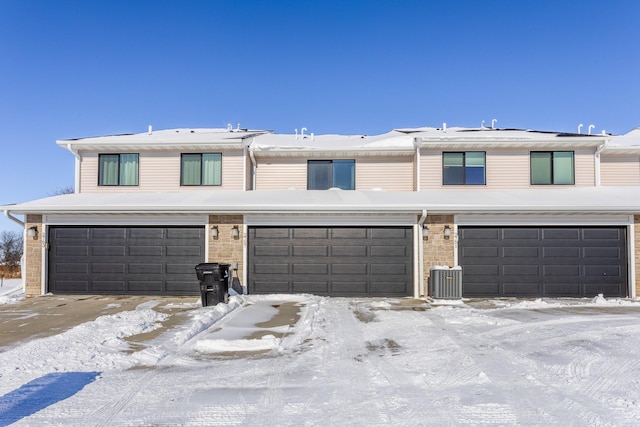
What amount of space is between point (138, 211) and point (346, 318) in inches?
265

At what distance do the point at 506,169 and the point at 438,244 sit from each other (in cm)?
406

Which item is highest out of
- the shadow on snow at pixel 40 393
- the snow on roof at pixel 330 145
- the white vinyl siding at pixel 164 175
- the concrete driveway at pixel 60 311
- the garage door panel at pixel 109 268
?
the snow on roof at pixel 330 145

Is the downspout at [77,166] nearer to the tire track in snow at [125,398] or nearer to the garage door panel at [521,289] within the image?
the tire track in snow at [125,398]

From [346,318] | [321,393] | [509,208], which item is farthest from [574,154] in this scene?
[321,393]

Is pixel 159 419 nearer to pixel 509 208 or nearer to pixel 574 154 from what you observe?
pixel 509 208

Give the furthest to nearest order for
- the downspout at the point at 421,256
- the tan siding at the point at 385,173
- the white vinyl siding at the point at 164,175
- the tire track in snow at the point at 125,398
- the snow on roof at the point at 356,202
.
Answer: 1. the tan siding at the point at 385,173
2. the white vinyl siding at the point at 164,175
3. the downspout at the point at 421,256
4. the snow on roof at the point at 356,202
5. the tire track in snow at the point at 125,398

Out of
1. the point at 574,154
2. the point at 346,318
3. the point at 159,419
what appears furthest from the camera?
the point at 574,154

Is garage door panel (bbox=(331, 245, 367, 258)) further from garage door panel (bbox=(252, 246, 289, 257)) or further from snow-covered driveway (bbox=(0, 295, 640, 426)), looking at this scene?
snow-covered driveway (bbox=(0, 295, 640, 426))

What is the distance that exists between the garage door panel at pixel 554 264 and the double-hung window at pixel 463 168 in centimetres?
250

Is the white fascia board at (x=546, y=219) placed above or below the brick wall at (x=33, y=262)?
above

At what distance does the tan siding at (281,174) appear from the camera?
14766 mm

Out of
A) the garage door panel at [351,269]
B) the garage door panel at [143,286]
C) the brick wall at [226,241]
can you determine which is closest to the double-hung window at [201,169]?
the brick wall at [226,241]

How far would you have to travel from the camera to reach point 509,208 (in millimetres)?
11227

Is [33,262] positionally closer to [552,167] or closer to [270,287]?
[270,287]
